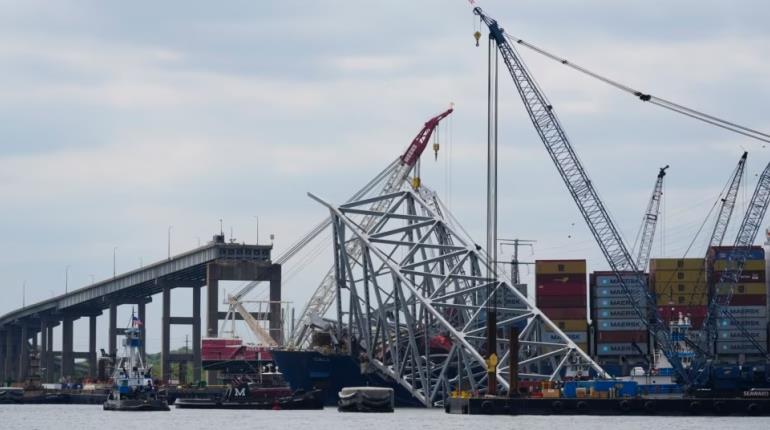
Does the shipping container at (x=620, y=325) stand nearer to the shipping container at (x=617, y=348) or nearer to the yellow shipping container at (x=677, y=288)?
the shipping container at (x=617, y=348)

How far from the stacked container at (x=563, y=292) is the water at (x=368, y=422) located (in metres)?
35.2

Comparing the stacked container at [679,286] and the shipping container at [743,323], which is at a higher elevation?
the stacked container at [679,286]

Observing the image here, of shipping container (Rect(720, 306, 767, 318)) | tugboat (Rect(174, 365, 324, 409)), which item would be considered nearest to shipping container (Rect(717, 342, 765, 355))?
shipping container (Rect(720, 306, 767, 318))

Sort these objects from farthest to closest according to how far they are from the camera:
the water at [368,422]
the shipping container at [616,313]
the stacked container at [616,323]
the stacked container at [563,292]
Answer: the stacked container at [563,292] < the shipping container at [616,313] < the stacked container at [616,323] < the water at [368,422]

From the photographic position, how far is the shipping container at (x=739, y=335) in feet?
530

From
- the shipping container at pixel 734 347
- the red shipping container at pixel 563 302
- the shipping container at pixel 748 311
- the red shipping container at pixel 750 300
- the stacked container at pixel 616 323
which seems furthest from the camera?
the red shipping container at pixel 563 302

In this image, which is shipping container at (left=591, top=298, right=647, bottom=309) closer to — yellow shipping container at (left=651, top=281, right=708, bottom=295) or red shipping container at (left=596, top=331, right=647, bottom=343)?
red shipping container at (left=596, top=331, right=647, bottom=343)

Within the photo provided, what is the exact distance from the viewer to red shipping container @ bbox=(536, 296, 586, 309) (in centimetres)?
16900

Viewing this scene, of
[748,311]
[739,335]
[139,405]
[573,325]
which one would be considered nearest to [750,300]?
[748,311]

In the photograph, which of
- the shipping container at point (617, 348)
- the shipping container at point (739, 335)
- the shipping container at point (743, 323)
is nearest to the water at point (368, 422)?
the shipping container at point (617, 348)

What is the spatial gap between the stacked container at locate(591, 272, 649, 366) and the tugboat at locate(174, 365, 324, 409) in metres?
34.3

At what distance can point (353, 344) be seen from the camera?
15725 centimetres

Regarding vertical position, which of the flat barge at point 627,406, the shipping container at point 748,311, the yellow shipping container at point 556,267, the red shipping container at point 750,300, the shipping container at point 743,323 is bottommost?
the flat barge at point 627,406

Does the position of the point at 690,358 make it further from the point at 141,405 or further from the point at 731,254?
the point at 141,405
